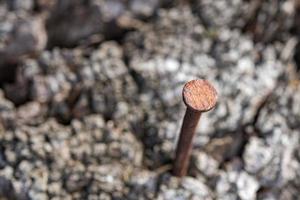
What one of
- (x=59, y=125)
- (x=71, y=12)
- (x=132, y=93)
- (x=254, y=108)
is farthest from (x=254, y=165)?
(x=71, y=12)

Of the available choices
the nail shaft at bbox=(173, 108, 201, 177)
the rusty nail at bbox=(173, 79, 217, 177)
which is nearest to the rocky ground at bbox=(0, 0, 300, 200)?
the nail shaft at bbox=(173, 108, 201, 177)

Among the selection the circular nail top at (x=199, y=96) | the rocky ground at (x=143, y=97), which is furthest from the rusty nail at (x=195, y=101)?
the rocky ground at (x=143, y=97)

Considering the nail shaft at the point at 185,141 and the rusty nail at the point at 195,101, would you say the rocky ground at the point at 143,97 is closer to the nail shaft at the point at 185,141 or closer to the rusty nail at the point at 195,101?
the nail shaft at the point at 185,141

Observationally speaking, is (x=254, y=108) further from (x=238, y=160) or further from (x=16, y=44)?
(x=16, y=44)

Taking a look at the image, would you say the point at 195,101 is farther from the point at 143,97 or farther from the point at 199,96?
the point at 143,97

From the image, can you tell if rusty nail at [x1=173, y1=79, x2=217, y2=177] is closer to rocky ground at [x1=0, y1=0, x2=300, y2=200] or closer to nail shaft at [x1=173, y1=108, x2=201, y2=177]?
nail shaft at [x1=173, y1=108, x2=201, y2=177]

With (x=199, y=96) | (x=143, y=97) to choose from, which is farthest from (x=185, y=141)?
(x=143, y=97)
